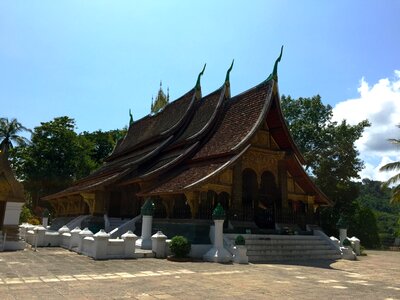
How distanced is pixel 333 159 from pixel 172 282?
29.6 m

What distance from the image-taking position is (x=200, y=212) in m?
14.1

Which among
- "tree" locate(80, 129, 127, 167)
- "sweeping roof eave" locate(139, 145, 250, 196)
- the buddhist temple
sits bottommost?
the buddhist temple

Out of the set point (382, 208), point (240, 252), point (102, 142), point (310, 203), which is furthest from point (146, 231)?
point (382, 208)

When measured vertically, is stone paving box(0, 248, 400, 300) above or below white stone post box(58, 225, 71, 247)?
below

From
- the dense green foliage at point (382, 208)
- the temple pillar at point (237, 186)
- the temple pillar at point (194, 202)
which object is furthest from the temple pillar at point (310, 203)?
the dense green foliage at point (382, 208)

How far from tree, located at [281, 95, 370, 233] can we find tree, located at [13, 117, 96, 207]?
957 inches

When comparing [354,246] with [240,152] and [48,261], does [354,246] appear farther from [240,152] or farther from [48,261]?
[48,261]

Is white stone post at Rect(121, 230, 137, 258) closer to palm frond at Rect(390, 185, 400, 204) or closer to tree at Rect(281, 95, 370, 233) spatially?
palm frond at Rect(390, 185, 400, 204)

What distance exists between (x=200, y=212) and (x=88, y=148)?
33030 mm

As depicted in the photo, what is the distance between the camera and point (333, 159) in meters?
33.9

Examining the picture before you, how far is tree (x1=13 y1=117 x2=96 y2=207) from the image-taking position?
38031 mm

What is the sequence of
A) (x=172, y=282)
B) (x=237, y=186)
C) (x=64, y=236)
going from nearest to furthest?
(x=172, y=282)
(x=237, y=186)
(x=64, y=236)

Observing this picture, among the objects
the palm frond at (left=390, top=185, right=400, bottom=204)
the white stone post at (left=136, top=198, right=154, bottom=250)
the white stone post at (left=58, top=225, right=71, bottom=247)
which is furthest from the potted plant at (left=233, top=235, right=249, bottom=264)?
the palm frond at (left=390, top=185, right=400, bottom=204)

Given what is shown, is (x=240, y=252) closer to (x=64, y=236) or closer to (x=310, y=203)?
(x=310, y=203)
